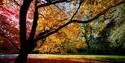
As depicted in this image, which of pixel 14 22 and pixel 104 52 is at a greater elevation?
pixel 14 22

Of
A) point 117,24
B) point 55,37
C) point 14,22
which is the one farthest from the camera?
point 117,24

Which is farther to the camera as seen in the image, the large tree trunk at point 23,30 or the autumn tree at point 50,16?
the autumn tree at point 50,16

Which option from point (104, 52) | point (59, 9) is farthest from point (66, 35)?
point (104, 52)

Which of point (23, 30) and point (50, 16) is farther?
point (50, 16)

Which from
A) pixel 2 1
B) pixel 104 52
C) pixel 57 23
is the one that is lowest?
pixel 104 52

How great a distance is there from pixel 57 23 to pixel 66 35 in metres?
3.31

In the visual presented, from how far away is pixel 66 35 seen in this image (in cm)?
1820

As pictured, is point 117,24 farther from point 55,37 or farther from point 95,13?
point 95,13

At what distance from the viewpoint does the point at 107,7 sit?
12852 mm

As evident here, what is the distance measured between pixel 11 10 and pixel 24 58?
4.29 meters

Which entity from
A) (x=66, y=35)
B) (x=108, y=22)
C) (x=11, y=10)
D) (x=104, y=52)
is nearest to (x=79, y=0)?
(x=11, y=10)

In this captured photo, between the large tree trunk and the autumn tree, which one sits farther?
the autumn tree

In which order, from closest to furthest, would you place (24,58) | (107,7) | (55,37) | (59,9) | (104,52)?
(24,58) → (107,7) → (59,9) → (55,37) → (104,52)

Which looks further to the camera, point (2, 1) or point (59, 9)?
point (59, 9)
